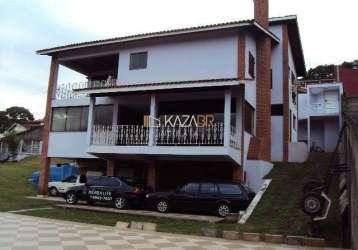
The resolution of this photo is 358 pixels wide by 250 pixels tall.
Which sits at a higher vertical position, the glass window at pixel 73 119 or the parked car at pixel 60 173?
the glass window at pixel 73 119

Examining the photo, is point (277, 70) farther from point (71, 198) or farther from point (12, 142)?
point (12, 142)

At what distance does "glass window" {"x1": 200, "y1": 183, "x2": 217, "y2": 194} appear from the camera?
15.3m

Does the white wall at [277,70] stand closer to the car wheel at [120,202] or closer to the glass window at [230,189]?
the glass window at [230,189]

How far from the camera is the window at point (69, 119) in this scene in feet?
70.9

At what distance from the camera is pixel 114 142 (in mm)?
18797

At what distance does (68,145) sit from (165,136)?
6751mm

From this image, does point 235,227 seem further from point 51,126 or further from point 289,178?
point 51,126

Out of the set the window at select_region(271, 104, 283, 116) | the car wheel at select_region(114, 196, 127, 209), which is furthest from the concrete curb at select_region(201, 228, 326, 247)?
the window at select_region(271, 104, 283, 116)

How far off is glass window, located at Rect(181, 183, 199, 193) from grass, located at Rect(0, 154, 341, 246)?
71.3 inches

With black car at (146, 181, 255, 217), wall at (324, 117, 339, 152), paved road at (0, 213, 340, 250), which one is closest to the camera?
paved road at (0, 213, 340, 250)

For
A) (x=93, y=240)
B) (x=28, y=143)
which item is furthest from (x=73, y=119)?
(x=28, y=143)

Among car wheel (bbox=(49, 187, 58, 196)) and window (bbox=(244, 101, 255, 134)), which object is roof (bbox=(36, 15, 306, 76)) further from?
car wheel (bbox=(49, 187, 58, 196))

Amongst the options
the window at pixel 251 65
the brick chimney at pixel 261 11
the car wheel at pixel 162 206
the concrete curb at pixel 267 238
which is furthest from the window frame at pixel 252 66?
the concrete curb at pixel 267 238

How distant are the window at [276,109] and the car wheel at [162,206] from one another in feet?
29.5
